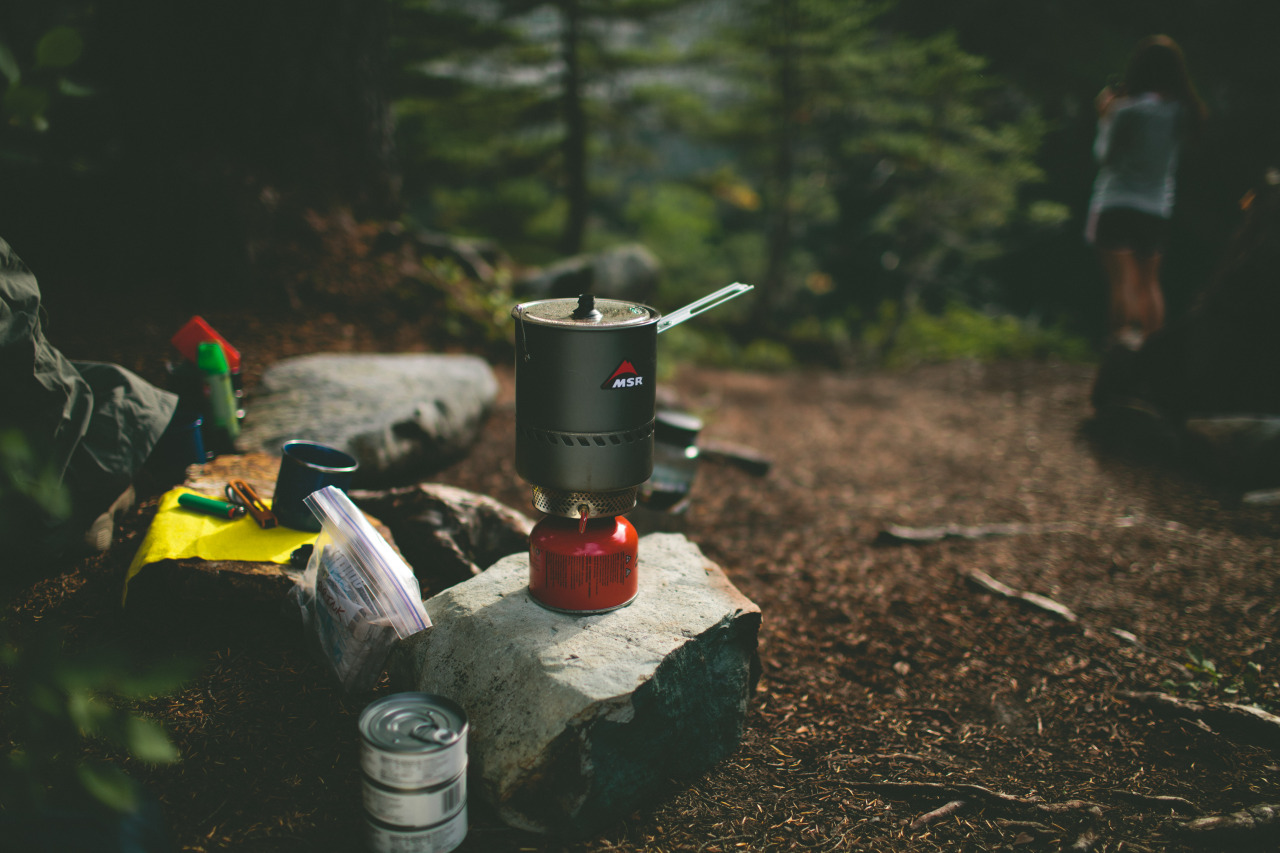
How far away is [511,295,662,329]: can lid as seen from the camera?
2.26 m

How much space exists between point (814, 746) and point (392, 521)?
197 centimetres

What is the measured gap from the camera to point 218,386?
11.8 ft

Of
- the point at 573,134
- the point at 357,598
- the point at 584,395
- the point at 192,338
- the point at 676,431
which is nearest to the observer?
the point at 584,395

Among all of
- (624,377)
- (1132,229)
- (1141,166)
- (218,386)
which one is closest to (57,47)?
(624,377)

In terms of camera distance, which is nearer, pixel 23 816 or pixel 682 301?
pixel 23 816

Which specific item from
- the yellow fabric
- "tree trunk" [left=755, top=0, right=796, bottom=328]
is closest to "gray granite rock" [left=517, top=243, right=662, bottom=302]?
"tree trunk" [left=755, top=0, right=796, bottom=328]

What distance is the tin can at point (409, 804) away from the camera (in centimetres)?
195

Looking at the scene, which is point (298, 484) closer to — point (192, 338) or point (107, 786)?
point (192, 338)

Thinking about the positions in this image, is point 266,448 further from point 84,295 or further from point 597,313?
point 597,313

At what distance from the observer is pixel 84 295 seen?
4586 millimetres

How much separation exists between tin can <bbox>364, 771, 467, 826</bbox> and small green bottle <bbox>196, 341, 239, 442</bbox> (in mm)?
2345

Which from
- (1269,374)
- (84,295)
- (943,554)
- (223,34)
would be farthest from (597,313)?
(1269,374)

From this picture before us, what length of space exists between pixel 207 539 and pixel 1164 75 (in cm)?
751

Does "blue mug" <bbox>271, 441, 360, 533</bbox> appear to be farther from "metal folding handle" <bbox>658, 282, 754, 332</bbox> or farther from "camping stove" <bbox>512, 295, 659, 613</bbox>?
"metal folding handle" <bbox>658, 282, 754, 332</bbox>
